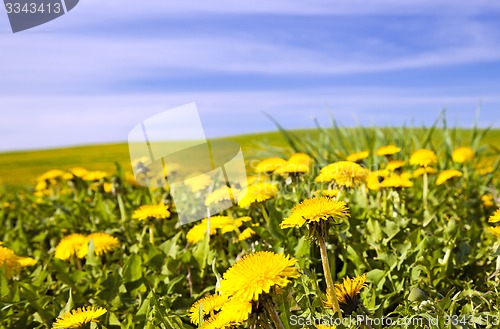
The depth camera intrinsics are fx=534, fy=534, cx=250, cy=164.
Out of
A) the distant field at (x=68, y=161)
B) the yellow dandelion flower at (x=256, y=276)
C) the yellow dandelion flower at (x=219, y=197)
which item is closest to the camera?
the yellow dandelion flower at (x=256, y=276)

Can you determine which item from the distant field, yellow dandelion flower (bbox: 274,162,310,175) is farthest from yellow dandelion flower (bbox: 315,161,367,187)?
the distant field

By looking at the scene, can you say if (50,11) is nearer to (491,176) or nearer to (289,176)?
(289,176)

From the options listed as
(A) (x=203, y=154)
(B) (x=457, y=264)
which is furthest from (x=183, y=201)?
(B) (x=457, y=264)

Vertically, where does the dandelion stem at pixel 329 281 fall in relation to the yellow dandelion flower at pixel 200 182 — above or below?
above

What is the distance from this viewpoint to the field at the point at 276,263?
1.61 metres

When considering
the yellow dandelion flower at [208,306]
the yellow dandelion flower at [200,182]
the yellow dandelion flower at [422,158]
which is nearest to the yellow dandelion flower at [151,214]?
the yellow dandelion flower at [200,182]

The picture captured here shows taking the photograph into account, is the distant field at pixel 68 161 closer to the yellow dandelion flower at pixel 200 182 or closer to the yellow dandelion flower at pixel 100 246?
the yellow dandelion flower at pixel 200 182

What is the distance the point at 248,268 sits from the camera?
1.40 metres

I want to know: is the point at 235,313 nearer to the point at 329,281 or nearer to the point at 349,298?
the point at 329,281

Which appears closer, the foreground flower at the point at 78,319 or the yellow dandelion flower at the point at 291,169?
the foreground flower at the point at 78,319

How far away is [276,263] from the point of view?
4.61 ft

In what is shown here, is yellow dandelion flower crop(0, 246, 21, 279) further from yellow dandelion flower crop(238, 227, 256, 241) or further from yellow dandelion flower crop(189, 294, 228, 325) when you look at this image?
yellow dandelion flower crop(189, 294, 228, 325)

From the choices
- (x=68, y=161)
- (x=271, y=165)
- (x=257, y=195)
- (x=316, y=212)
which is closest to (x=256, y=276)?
(x=316, y=212)

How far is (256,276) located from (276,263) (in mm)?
73
